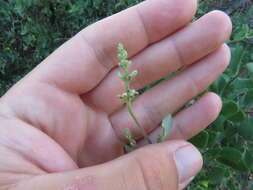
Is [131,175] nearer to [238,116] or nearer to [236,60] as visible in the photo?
[238,116]

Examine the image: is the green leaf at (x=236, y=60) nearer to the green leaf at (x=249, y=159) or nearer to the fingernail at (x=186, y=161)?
the green leaf at (x=249, y=159)

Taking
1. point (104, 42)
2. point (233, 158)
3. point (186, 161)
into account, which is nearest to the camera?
point (186, 161)

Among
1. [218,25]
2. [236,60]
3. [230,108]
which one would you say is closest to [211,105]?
[230,108]

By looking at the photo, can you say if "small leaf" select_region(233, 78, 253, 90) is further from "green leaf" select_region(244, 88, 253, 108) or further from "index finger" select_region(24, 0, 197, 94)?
"index finger" select_region(24, 0, 197, 94)

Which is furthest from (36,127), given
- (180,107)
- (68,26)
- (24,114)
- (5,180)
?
(68,26)

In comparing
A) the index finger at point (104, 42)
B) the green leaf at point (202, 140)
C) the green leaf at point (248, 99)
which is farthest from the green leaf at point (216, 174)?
the index finger at point (104, 42)

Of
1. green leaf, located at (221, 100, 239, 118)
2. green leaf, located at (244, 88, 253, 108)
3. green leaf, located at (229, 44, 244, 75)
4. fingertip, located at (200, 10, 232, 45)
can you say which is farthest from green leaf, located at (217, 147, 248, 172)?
fingertip, located at (200, 10, 232, 45)

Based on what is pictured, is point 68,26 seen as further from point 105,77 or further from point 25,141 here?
point 25,141
